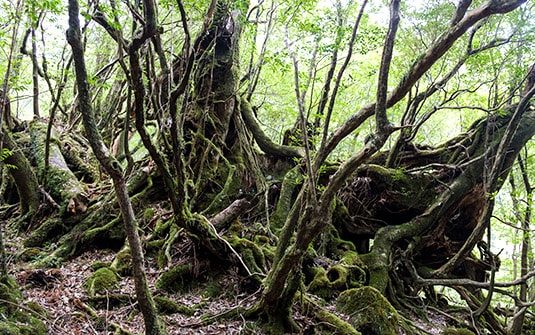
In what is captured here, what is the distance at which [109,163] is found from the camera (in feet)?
11.3

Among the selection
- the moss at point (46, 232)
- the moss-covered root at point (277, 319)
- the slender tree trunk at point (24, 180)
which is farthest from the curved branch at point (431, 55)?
the slender tree trunk at point (24, 180)

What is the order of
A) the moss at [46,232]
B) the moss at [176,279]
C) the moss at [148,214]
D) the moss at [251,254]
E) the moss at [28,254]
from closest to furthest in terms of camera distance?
1. the moss at [176,279]
2. the moss at [251,254]
3. the moss at [28,254]
4. the moss at [46,232]
5. the moss at [148,214]

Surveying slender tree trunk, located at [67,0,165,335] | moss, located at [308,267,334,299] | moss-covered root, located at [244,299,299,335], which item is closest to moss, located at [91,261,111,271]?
slender tree trunk, located at [67,0,165,335]

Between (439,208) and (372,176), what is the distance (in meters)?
1.60

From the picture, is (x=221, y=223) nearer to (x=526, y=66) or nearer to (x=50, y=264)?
(x=50, y=264)

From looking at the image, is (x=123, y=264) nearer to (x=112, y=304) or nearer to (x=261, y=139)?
(x=112, y=304)

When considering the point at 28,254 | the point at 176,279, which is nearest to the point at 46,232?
the point at 28,254

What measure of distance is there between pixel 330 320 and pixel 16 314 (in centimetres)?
374

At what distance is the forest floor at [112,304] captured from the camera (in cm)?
419

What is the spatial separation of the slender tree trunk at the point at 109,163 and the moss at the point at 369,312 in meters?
2.89

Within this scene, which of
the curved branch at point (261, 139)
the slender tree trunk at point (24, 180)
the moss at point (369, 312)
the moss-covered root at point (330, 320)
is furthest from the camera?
the curved branch at point (261, 139)

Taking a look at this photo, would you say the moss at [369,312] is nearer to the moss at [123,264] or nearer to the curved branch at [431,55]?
the curved branch at [431,55]

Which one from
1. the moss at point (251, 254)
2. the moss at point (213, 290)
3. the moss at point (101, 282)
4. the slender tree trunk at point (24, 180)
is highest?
the slender tree trunk at point (24, 180)

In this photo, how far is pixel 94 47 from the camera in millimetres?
11922
